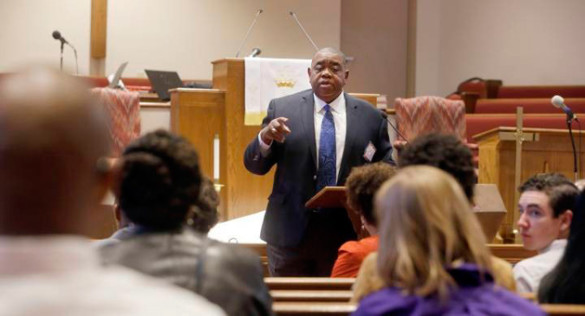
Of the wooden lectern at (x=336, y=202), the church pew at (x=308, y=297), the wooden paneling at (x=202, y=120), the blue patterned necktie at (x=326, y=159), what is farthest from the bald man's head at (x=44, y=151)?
the wooden paneling at (x=202, y=120)

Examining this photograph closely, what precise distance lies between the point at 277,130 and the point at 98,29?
7.80m

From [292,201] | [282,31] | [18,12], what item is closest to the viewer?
[292,201]

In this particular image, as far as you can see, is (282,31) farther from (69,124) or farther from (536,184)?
(69,124)

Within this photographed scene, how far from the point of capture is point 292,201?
484 cm

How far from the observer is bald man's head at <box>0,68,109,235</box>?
3.34 ft

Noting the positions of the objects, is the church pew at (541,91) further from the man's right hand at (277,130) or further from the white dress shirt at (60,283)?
the white dress shirt at (60,283)

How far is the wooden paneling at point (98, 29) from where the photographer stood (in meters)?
11.8

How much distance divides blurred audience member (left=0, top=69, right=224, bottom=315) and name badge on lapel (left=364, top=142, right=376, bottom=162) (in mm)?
3845

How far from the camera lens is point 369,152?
4.90 m

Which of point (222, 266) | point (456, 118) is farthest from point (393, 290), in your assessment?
point (456, 118)

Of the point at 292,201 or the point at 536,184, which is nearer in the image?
the point at 536,184

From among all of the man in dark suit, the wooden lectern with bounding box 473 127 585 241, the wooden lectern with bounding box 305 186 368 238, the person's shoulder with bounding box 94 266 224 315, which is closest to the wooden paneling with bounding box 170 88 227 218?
the wooden lectern with bounding box 473 127 585 241

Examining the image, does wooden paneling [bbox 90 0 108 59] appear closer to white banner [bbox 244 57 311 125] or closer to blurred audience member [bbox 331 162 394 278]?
white banner [bbox 244 57 311 125]

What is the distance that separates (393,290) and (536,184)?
192cm
